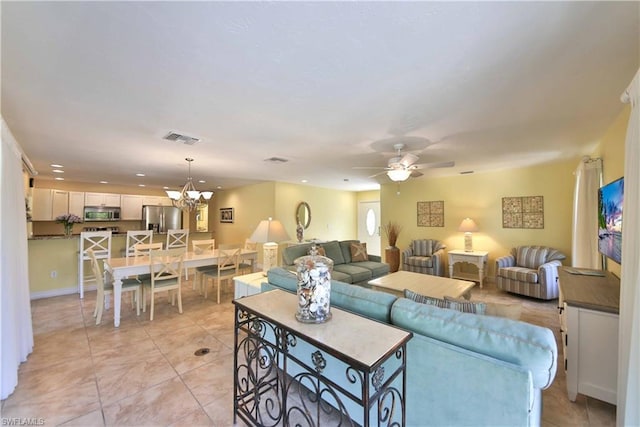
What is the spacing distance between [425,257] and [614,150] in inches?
129

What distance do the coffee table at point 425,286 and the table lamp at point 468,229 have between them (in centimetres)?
210

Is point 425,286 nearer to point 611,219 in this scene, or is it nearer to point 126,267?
point 611,219

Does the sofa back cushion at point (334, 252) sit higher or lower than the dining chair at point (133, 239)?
lower

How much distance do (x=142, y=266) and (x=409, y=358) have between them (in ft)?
11.4

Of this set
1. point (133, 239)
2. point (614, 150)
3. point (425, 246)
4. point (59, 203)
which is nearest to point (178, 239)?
point (133, 239)

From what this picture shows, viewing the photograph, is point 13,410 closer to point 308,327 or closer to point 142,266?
point 142,266

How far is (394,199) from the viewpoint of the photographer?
6.48 meters

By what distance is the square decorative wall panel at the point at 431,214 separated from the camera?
18.7ft

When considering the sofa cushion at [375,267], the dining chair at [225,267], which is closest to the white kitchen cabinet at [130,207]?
the dining chair at [225,267]

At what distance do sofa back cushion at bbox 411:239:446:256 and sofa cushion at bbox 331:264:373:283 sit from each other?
182 cm

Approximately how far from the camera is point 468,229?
4980 mm

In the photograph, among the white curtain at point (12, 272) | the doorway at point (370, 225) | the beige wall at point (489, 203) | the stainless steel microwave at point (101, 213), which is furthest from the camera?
the doorway at point (370, 225)

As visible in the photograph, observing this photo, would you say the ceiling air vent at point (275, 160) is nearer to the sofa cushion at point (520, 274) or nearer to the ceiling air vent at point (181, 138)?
the ceiling air vent at point (181, 138)

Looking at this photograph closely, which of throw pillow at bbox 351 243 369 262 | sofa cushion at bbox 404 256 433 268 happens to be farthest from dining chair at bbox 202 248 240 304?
sofa cushion at bbox 404 256 433 268
